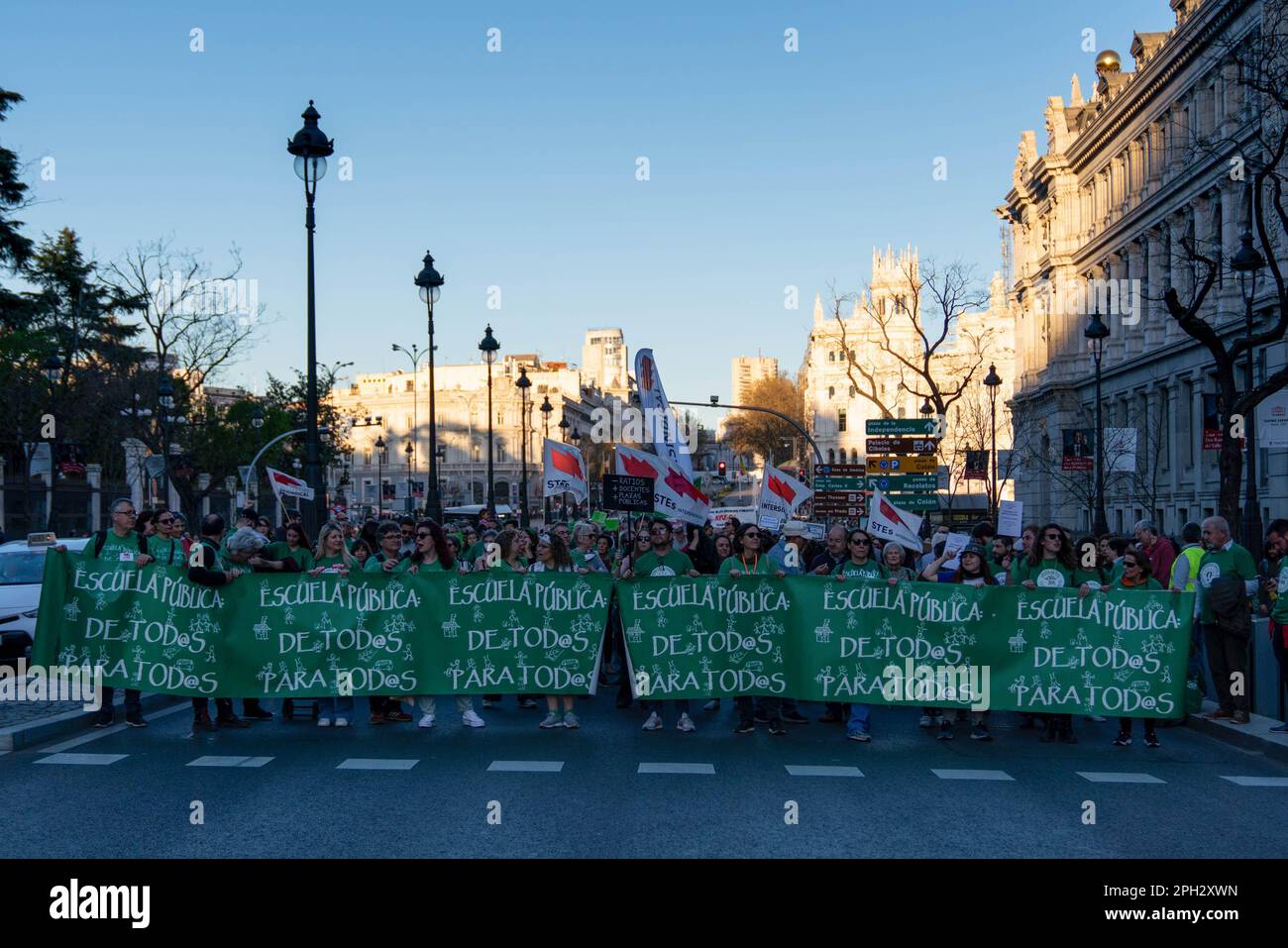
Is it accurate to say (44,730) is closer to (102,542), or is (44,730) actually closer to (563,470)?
(102,542)

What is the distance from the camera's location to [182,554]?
12.4 m

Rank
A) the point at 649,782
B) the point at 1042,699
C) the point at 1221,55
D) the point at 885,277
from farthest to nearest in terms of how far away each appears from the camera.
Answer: the point at 885,277 → the point at 1221,55 → the point at 1042,699 → the point at 649,782

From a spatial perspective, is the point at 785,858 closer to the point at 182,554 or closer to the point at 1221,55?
the point at 182,554

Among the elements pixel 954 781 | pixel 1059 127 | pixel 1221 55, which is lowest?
pixel 954 781

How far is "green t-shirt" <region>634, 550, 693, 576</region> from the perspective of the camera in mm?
12695

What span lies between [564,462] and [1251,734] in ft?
33.6

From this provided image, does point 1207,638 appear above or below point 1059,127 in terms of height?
below

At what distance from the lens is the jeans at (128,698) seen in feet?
38.5

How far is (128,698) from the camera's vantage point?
39.2ft

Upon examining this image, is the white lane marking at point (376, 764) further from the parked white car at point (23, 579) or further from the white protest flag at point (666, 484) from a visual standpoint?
the parked white car at point (23, 579)

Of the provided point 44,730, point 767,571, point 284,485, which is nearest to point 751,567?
point 767,571

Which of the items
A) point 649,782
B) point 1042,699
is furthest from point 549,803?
point 1042,699

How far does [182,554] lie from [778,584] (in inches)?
219

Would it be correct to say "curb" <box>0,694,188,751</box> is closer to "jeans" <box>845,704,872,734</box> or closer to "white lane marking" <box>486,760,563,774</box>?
"white lane marking" <box>486,760,563,774</box>
